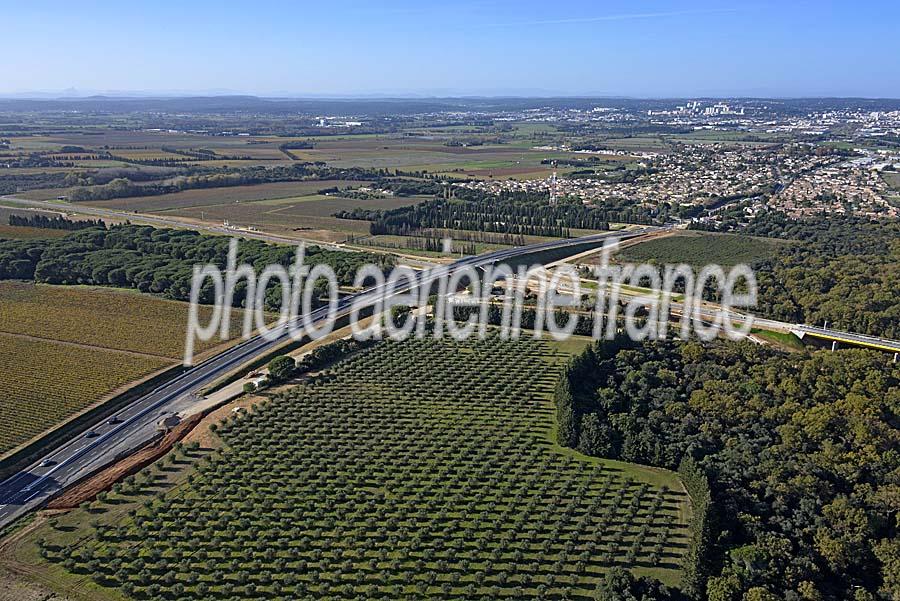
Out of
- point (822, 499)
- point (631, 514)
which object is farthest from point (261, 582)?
point (822, 499)

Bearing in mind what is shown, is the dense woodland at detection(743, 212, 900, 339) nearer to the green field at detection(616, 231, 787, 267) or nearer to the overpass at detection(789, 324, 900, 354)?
the overpass at detection(789, 324, 900, 354)

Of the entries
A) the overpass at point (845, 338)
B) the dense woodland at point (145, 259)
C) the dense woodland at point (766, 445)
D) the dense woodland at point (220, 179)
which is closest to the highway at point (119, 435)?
the dense woodland at point (145, 259)

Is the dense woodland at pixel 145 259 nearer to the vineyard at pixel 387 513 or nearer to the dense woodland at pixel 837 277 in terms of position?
the vineyard at pixel 387 513

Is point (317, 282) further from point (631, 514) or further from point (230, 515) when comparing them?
point (631, 514)

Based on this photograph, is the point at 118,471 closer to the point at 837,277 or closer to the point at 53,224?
the point at 837,277

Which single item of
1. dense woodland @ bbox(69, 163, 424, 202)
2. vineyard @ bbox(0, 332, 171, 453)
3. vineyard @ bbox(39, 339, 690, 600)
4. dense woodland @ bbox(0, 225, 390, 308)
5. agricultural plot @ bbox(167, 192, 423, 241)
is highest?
dense woodland @ bbox(69, 163, 424, 202)

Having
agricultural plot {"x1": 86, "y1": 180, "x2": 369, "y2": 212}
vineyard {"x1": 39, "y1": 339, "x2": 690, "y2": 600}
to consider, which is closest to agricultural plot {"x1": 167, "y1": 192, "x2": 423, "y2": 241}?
agricultural plot {"x1": 86, "y1": 180, "x2": 369, "y2": 212}
